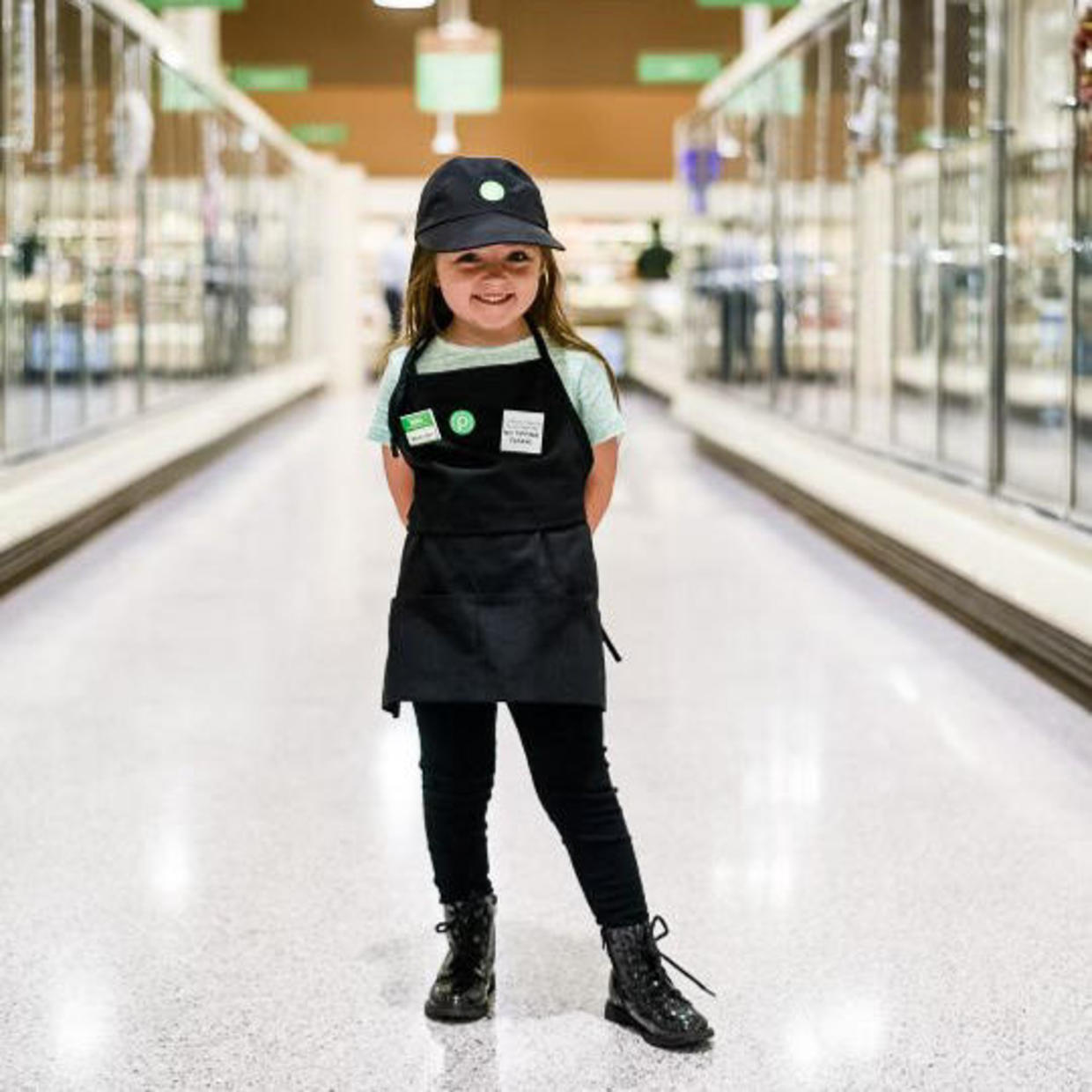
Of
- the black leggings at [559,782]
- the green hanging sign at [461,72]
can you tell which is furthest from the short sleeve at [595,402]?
the green hanging sign at [461,72]

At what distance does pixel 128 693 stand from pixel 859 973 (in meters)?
2.95

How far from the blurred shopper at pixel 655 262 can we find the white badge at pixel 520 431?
2305cm

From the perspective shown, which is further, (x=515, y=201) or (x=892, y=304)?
(x=892, y=304)

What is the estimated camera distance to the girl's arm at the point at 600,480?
294 cm

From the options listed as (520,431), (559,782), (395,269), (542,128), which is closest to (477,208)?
Result: (520,431)

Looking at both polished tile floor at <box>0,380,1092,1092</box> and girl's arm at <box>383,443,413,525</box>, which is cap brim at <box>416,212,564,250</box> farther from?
polished tile floor at <box>0,380,1092,1092</box>

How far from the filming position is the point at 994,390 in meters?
7.25

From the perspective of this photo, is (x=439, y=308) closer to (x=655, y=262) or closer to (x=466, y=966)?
(x=466, y=966)

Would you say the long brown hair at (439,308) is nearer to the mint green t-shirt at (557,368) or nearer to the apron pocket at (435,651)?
the mint green t-shirt at (557,368)

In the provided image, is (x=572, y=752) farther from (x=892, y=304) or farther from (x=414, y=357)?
(x=892, y=304)

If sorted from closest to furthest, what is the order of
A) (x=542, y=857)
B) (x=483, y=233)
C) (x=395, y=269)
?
(x=483, y=233) → (x=542, y=857) → (x=395, y=269)

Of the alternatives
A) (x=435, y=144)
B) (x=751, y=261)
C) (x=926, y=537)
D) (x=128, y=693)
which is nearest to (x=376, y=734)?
(x=128, y=693)

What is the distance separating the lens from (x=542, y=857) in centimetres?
398

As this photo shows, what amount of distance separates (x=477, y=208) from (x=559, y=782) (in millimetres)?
810
